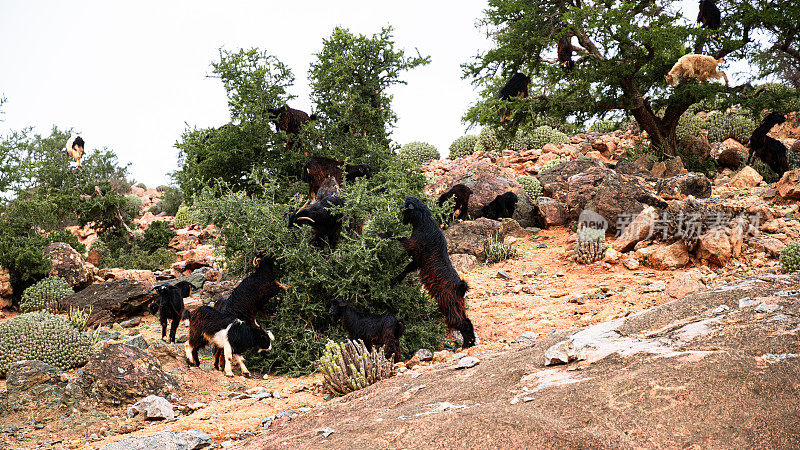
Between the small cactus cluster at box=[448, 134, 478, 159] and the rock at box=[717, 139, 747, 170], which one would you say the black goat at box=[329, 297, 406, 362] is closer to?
the rock at box=[717, 139, 747, 170]

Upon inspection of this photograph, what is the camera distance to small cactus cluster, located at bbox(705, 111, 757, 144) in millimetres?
19547

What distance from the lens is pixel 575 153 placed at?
20422 mm

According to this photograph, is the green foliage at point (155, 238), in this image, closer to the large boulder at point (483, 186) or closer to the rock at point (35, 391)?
the large boulder at point (483, 186)

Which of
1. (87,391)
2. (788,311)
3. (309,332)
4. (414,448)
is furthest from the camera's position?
(309,332)

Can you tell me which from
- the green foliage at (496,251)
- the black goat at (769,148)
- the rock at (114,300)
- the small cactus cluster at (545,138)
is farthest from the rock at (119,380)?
the small cactus cluster at (545,138)

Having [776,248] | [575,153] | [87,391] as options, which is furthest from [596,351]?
[575,153]

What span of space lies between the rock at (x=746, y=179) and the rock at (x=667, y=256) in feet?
20.0

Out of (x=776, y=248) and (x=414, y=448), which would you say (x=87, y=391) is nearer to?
(x=414, y=448)

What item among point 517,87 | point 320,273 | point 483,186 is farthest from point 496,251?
point 517,87

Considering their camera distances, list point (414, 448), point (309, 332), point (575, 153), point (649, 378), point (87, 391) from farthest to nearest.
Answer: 1. point (575, 153)
2. point (309, 332)
3. point (87, 391)
4. point (649, 378)
5. point (414, 448)

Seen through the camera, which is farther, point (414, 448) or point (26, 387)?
point (26, 387)

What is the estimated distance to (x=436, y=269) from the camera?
632cm

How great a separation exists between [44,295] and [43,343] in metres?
4.23

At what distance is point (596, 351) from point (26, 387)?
5.83 metres
